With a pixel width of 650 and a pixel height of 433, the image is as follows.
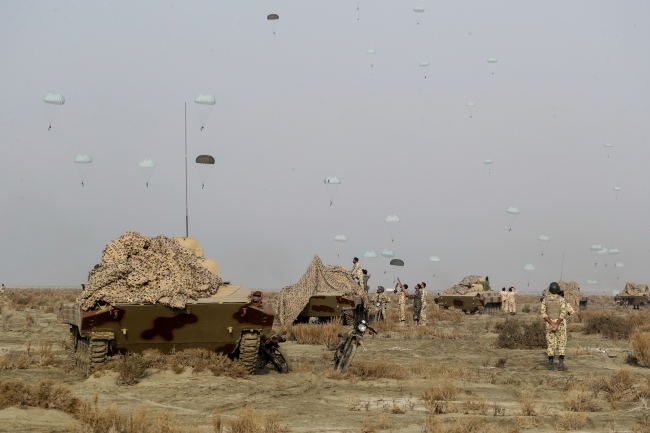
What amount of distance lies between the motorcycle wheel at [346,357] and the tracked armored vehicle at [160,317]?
1.35 metres

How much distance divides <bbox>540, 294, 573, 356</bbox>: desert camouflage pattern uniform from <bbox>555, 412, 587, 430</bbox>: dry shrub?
6.34m

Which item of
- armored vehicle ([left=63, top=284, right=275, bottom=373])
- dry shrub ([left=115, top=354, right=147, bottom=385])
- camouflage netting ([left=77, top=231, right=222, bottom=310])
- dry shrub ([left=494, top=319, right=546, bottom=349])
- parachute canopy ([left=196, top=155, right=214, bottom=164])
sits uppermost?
parachute canopy ([left=196, top=155, right=214, bottom=164])

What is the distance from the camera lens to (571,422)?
11.1m

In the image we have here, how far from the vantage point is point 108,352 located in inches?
591

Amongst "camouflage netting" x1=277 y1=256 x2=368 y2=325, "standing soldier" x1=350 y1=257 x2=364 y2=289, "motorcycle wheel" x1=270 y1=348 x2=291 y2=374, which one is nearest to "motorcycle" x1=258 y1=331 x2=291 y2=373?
"motorcycle wheel" x1=270 y1=348 x2=291 y2=374

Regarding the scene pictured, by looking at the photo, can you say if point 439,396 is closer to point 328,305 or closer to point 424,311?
point 328,305

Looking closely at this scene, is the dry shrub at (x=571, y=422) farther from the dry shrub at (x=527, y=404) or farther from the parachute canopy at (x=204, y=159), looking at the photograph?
the parachute canopy at (x=204, y=159)

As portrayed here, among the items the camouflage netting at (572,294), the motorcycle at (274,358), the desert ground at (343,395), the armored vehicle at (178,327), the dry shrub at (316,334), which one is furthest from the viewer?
the camouflage netting at (572,294)

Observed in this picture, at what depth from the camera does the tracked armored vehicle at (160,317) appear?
1445 centimetres

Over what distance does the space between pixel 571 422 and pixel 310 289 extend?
17.3 metres

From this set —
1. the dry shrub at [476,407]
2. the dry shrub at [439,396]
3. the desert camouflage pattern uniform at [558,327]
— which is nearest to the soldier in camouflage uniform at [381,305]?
the desert camouflage pattern uniform at [558,327]

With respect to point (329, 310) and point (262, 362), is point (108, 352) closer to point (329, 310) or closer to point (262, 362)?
point (262, 362)

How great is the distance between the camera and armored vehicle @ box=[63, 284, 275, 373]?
47.4ft

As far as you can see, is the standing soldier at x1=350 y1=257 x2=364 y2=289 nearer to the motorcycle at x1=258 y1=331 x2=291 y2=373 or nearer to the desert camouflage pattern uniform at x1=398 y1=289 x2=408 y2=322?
the desert camouflage pattern uniform at x1=398 y1=289 x2=408 y2=322
